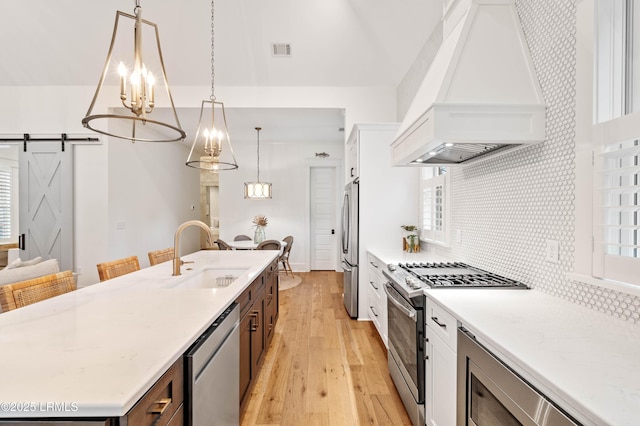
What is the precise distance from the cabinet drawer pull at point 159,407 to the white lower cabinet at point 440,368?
116 cm

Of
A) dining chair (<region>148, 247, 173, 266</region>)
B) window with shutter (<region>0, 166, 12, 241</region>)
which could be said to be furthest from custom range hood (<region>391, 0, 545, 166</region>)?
window with shutter (<region>0, 166, 12, 241</region>)

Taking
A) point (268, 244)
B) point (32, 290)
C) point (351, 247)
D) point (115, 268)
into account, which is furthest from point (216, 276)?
point (268, 244)

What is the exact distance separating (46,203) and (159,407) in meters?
5.27

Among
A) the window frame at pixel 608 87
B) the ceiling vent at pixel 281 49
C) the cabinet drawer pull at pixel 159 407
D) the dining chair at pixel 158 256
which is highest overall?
the ceiling vent at pixel 281 49

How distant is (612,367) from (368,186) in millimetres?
2850

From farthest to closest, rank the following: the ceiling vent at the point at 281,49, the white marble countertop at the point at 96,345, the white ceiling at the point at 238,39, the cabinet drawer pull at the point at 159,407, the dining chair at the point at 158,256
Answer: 1. the ceiling vent at the point at 281,49
2. the white ceiling at the point at 238,39
3. the dining chair at the point at 158,256
4. the cabinet drawer pull at the point at 159,407
5. the white marble countertop at the point at 96,345

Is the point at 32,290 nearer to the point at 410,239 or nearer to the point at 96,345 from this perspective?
the point at 96,345

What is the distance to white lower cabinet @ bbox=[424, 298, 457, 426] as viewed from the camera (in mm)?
1359

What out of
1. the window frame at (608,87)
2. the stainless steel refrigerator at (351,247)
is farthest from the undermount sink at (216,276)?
the window frame at (608,87)

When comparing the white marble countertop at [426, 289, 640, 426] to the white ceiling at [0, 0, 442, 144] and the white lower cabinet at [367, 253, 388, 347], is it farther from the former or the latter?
the white ceiling at [0, 0, 442, 144]

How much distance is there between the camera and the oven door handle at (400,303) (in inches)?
66.8

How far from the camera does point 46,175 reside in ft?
14.7

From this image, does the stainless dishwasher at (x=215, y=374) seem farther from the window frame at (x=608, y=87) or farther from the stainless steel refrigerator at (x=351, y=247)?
the stainless steel refrigerator at (x=351, y=247)

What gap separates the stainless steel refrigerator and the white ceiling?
1.66 metres
